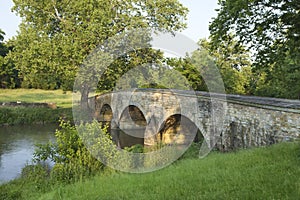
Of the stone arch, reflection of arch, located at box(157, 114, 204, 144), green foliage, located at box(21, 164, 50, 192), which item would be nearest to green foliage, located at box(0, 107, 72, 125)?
the stone arch

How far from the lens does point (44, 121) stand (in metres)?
28.8

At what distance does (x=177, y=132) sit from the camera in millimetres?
19875

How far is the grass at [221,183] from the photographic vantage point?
17.4ft

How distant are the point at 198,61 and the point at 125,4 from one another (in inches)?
277

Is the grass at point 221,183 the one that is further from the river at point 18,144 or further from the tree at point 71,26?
the tree at point 71,26

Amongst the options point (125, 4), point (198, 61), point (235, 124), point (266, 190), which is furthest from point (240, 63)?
point (266, 190)

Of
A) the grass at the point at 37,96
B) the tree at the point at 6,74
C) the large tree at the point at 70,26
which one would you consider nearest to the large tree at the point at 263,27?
the large tree at the point at 70,26

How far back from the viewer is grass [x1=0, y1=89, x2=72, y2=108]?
118 feet

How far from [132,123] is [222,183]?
71.2 feet

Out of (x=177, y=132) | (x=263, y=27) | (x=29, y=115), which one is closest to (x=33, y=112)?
(x=29, y=115)

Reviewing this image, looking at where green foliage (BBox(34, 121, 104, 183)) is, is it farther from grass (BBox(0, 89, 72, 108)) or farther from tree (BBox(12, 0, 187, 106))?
grass (BBox(0, 89, 72, 108))

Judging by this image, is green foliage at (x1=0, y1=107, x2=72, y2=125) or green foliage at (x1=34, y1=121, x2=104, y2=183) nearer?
green foliage at (x1=34, y1=121, x2=104, y2=183)

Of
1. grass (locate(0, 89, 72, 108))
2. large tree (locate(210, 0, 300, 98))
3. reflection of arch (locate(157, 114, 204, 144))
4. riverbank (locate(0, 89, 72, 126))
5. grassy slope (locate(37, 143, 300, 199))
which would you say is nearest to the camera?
grassy slope (locate(37, 143, 300, 199))

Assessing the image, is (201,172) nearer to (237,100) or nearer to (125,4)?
(237,100)
